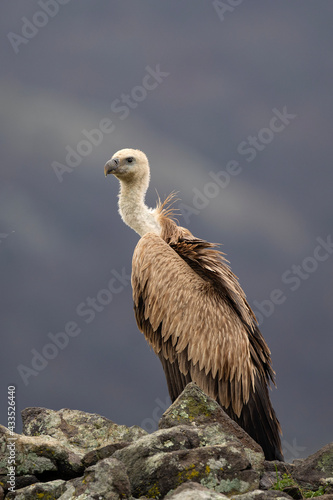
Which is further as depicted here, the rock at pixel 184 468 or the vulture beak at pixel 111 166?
the vulture beak at pixel 111 166

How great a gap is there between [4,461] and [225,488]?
7.15ft

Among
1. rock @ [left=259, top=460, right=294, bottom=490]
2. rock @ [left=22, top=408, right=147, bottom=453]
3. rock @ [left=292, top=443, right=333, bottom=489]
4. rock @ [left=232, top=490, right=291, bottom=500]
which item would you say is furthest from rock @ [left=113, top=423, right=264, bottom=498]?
rock @ [left=22, top=408, right=147, bottom=453]

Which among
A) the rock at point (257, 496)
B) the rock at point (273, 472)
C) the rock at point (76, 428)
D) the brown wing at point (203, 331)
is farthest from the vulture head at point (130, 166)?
the rock at point (257, 496)

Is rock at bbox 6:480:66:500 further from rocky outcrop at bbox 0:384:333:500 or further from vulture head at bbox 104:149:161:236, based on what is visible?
vulture head at bbox 104:149:161:236

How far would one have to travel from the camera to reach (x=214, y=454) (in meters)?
5.00

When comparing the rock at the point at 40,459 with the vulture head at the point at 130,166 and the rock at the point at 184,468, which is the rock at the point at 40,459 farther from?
the vulture head at the point at 130,166

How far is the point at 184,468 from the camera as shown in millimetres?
4902

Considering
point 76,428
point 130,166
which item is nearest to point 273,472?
point 76,428

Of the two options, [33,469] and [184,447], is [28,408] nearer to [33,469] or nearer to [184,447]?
[33,469]

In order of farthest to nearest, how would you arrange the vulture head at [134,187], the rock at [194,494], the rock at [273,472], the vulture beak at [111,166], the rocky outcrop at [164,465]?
1. the vulture head at [134,187]
2. the vulture beak at [111,166]
3. the rock at [273,472]
4. the rocky outcrop at [164,465]
5. the rock at [194,494]

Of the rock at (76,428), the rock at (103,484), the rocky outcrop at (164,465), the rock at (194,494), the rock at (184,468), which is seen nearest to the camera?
the rock at (194,494)

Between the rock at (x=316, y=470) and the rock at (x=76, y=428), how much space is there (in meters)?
1.86

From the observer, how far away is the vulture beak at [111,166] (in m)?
11.8

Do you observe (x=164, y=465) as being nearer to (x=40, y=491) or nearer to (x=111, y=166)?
(x=40, y=491)
